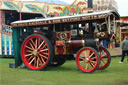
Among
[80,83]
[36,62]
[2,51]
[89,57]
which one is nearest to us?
[80,83]

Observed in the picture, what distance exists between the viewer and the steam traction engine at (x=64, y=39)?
689 cm

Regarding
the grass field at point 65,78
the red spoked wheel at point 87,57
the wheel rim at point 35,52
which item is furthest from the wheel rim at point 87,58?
the wheel rim at point 35,52

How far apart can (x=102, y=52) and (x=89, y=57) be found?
1.44 m

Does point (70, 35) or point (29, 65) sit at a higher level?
point (70, 35)

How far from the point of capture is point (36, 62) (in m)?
7.98

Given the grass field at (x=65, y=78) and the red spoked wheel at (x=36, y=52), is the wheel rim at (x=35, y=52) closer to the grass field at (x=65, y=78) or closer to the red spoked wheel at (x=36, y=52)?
the red spoked wheel at (x=36, y=52)

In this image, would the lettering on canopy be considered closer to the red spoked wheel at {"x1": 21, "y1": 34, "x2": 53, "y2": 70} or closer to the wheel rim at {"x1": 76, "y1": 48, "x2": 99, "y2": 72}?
the red spoked wheel at {"x1": 21, "y1": 34, "x2": 53, "y2": 70}

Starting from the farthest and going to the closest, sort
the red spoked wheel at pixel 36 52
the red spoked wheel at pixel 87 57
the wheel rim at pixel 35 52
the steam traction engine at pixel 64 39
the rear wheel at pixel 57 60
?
the rear wheel at pixel 57 60
the wheel rim at pixel 35 52
the red spoked wheel at pixel 36 52
the steam traction engine at pixel 64 39
the red spoked wheel at pixel 87 57

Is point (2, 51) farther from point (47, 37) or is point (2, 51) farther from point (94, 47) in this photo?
point (94, 47)

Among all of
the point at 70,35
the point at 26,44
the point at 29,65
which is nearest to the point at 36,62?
the point at 29,65

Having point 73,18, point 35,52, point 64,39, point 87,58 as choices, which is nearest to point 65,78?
point 87,58

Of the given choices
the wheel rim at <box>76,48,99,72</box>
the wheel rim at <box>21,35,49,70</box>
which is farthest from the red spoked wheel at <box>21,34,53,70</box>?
the wheel rim at <box>76,48,99,72</box>

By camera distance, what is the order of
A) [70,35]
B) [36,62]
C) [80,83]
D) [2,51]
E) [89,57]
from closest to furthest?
[80,83] < [89,57] < [70,35] < [36,62] < [2,51]

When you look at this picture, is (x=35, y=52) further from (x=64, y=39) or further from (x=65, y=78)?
(x=65, y=78)
